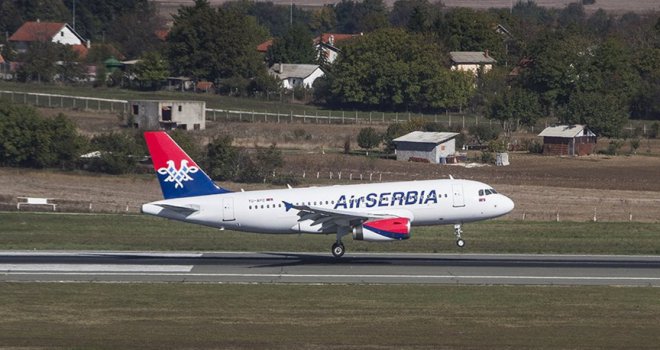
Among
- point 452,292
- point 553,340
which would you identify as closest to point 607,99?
point 452,292

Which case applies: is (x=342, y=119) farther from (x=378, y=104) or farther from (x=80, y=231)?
(x=80, y=231)

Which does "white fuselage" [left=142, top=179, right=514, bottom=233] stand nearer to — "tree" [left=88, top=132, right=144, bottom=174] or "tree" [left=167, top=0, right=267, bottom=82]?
"tree" [left=88, top=132, right=144, bottom=174]

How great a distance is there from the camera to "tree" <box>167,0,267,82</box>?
550 feet

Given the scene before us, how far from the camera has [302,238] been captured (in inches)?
2753

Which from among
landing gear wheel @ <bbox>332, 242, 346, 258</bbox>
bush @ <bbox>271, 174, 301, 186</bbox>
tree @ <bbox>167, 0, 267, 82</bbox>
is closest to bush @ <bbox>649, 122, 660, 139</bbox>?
bush @ <bbox>271, 174, 301, 186</bbox>

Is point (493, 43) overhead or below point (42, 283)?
overhead

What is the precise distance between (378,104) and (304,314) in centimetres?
10840

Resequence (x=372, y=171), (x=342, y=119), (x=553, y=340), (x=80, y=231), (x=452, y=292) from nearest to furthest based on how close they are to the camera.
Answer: (x=553, y=340), (x=452, y=292), (x=80, y=231), (x=372, y=171), (x=342, y=119)

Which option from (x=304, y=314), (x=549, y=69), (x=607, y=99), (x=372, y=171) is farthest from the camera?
(x=549, y=69)

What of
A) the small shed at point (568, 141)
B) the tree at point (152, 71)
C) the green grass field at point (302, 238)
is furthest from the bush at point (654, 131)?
the tree at point (152, 71)

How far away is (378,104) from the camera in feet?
500

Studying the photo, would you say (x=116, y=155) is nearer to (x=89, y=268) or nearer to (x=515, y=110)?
(x=89, y=268)

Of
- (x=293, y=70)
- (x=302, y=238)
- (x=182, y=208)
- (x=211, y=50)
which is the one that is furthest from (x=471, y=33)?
(x=182, y=208)

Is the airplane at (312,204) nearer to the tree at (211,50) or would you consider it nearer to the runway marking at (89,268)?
the runway marking at (89,268)
